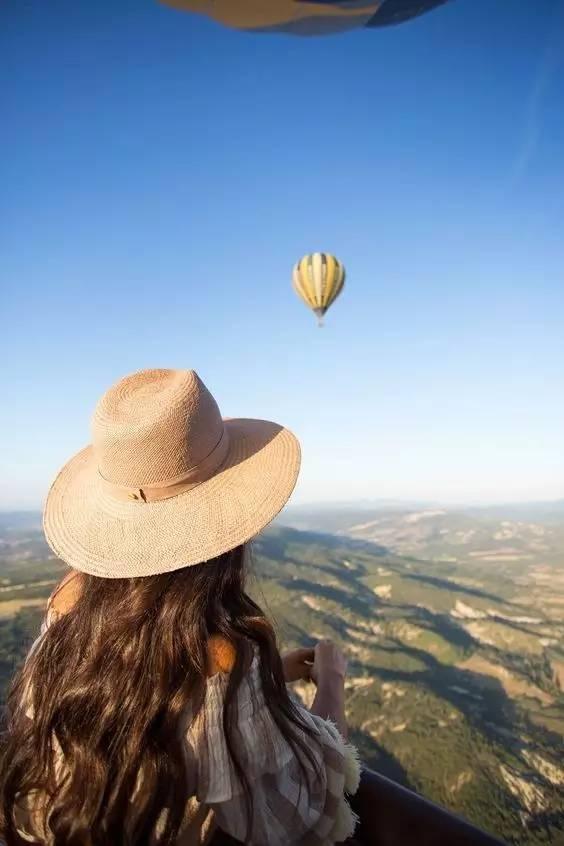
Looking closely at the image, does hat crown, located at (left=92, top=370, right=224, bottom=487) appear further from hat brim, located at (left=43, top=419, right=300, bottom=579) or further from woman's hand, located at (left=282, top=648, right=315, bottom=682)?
woman's hand, located at (left=282, top=648, right=315, bottom=682)

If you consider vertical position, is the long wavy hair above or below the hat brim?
below

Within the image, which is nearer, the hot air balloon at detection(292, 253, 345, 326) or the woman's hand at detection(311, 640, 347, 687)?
the woman's hand at detection(311, 640, 347, 687)

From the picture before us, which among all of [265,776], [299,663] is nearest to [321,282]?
[299,663]

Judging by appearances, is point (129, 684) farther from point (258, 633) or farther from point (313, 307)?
point (313, 307)

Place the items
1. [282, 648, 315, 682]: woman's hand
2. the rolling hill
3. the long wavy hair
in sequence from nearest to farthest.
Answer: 1. the long wavy hair
2. [282, 648, 315, 682]: woman's hand
3. the rolling hill

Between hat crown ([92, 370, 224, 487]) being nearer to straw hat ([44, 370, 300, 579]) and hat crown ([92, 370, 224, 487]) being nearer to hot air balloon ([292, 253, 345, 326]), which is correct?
straw hat ([44, 370, 300, 579])

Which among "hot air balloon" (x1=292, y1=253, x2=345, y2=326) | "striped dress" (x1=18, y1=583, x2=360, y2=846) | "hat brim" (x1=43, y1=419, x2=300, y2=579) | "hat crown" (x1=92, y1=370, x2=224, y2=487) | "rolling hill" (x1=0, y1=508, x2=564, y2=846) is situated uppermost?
"hot air balloon" (x1=292, y1=253, x2=345, y2=326)

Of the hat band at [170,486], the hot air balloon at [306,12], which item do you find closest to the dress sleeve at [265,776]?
the hat band at [170,486]

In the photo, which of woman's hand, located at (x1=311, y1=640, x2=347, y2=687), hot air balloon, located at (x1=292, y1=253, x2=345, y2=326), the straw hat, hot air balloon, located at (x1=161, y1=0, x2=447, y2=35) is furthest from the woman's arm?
hot air balloon, located at (x1=292, y1=253, x2=345, y2=326)

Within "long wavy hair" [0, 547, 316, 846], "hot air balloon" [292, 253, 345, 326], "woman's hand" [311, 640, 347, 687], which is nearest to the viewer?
"long wavy hair" [0, 547, 316, 846]
